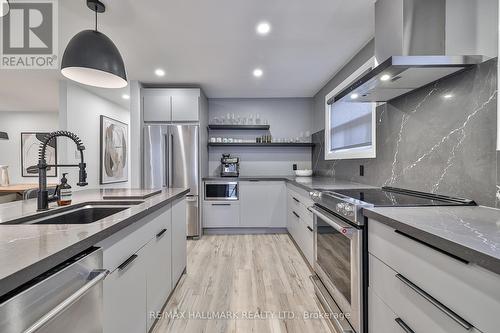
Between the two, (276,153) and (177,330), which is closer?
(177,330)

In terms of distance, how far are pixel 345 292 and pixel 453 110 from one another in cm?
130

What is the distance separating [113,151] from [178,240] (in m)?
3.76

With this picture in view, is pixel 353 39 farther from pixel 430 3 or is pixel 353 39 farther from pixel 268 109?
pixel 268 109

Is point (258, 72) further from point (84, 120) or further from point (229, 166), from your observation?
point (84, 120)

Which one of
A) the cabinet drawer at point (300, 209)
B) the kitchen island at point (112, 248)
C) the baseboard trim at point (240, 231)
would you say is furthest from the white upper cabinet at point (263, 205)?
Answer: the kitchen island at point (112, 248)

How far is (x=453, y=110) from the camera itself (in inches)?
56.7

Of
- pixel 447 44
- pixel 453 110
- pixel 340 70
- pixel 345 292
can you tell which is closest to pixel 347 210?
pixel 345 292

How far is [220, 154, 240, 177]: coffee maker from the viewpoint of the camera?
13.2ft

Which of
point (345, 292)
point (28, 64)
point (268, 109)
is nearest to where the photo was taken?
point (345, 292)

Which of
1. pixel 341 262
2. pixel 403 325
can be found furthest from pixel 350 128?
pixel 403 325

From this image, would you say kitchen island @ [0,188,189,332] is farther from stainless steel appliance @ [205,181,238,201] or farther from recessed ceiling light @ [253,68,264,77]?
recessed ceiling light @ [253,68,264,77]

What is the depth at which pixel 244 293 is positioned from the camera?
6.82 ft

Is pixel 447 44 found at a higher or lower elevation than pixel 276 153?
higher

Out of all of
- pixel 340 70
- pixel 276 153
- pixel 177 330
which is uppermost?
pixel 340 70
